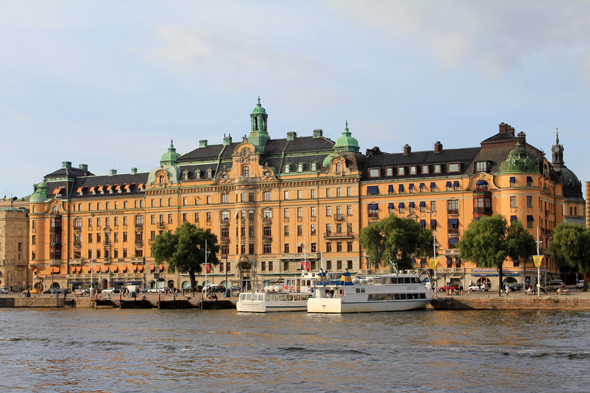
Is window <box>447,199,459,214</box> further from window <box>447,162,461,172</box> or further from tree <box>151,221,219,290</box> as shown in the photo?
tree <box>151,221,219,290</box>

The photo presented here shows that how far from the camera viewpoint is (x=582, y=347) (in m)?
75.4

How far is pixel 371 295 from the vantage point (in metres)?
125

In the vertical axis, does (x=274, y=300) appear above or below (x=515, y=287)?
below

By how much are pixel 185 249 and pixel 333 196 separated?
32.6 metres

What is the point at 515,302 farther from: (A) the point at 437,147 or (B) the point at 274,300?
(A) the point at 437,147

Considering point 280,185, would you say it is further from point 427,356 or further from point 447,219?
point 427,356

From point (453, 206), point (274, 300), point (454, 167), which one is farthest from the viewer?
point (454, 167)

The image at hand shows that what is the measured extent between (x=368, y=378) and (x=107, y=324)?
5701 cm

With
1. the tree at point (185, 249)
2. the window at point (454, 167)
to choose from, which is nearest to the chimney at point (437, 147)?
the window at point (454, 167)

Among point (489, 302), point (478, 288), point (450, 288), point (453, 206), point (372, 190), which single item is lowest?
point (489, 302)

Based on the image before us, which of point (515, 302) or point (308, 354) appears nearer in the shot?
point (308, 354)

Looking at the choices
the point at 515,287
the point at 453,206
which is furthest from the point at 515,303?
the point at 453,206

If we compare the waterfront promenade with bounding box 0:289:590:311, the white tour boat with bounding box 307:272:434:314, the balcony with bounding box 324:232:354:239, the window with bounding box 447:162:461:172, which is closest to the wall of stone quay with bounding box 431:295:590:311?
the waterfront promenade with bounding box 0:289:590:311

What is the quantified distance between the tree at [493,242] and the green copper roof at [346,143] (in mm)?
42212
